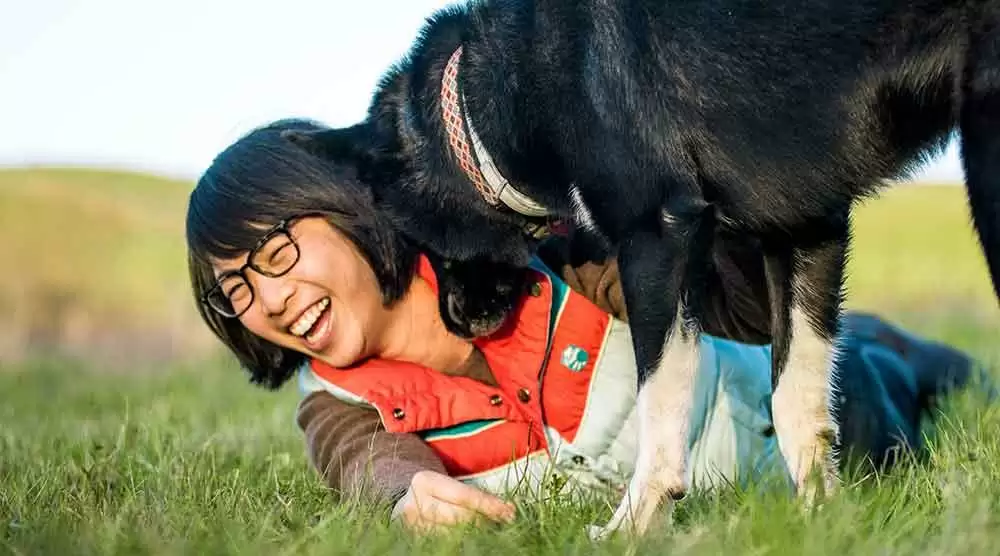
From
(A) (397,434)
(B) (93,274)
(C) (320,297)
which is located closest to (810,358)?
(A) (397,434)

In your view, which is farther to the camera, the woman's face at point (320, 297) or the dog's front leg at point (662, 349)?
the woman's face at point (320, 297)

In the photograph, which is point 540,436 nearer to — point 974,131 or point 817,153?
point 817,153

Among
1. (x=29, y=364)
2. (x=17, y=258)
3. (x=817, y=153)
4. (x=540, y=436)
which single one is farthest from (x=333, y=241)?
(x=17, y=258)

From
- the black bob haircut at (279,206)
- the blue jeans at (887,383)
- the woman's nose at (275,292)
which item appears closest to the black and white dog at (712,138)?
the black bob haircut at (279,206)

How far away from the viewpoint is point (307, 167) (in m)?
3.48

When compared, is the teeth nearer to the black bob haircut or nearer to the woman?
the woman

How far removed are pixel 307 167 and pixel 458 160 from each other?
21.6 inches

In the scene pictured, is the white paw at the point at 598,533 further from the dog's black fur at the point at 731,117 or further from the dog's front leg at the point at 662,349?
the dog's black fur at the point at 731,117

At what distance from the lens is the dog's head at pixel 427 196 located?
331 centimetres

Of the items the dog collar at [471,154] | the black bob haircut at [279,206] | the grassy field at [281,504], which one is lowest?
the grassy field at [281,504]

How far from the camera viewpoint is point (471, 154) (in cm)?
319

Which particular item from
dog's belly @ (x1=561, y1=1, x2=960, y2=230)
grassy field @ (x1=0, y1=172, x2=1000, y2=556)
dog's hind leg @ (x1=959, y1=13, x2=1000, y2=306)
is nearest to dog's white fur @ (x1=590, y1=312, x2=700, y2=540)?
grassy field @ (x1=0, y1=172, x2=1000, y2=556)

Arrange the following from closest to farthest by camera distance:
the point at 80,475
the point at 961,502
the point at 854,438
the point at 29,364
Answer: the point at 961,502 → the point at 80,475 → the point at 854,438 → the point at 29,364

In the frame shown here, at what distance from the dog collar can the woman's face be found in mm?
514
